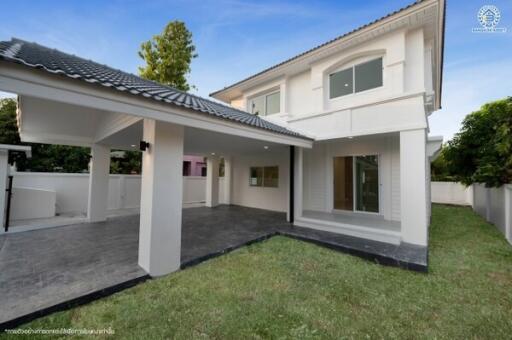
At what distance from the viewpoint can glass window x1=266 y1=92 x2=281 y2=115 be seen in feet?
35.5

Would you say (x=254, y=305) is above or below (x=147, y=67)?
below

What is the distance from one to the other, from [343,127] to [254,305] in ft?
20.4

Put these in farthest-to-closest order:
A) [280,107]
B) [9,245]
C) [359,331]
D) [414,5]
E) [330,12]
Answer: [280,107]
[330,12]
[414,5]
[9,245]
[359,331]

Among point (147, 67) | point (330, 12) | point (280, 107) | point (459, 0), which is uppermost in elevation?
point (147, 67)

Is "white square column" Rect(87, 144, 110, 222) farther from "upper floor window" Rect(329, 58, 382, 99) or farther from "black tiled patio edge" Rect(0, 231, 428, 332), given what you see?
"upper floor window" Rect(329, 58, 382, 99)

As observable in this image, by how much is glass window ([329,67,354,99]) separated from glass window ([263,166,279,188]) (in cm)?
487

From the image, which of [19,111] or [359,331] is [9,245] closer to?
[19,111]

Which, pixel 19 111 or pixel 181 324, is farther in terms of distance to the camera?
pixel 19 111

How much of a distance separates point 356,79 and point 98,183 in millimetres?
10327

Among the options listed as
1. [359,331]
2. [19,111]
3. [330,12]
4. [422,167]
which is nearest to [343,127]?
[422,167]

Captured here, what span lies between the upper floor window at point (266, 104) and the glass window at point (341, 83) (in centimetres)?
273

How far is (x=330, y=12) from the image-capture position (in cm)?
915

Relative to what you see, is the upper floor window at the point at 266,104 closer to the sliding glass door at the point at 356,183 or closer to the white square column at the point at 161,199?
the sliding glass door at the point at 356,183
